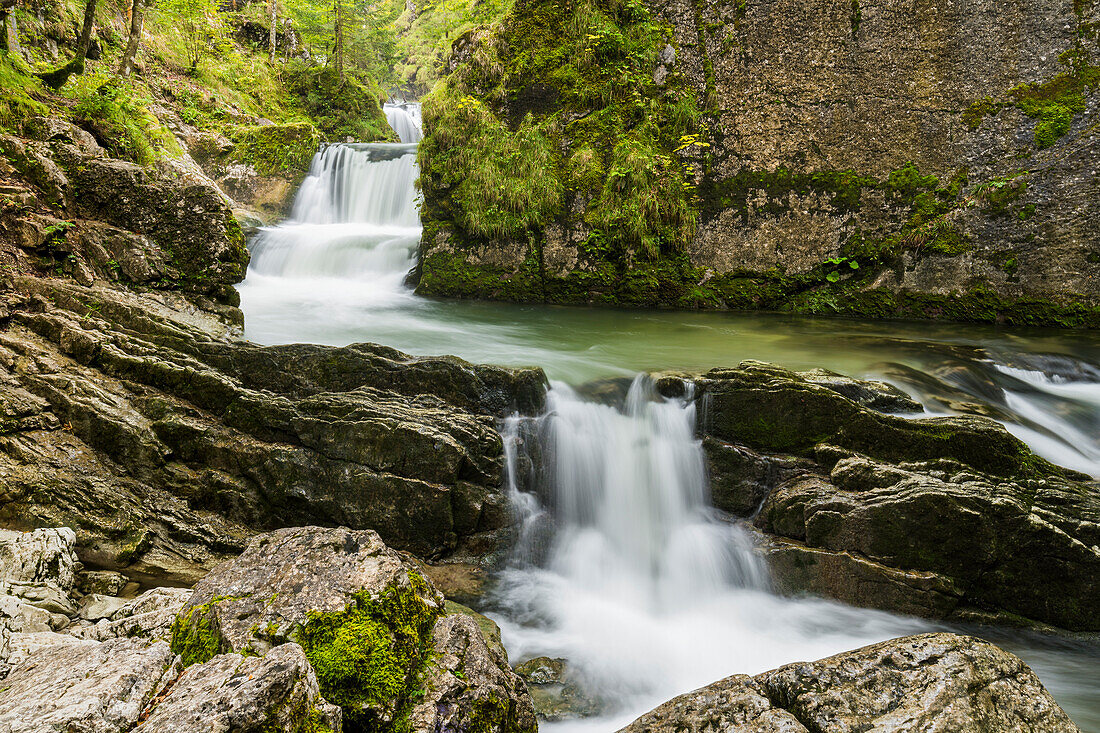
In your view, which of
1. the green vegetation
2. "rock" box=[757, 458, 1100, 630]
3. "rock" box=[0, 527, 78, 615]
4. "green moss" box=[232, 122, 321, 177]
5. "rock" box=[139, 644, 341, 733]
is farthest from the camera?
"green moss" box=[232, 122, 321, 177]

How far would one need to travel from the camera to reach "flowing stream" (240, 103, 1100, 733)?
3754 millimetres

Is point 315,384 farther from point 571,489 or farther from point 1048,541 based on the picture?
point 1048,541

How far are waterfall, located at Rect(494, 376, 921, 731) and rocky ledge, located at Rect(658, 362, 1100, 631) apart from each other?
25 cm

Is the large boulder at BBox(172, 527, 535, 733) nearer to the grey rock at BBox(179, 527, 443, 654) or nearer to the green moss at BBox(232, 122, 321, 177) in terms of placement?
the grey rock at BBox(179, 527, 443, 654)

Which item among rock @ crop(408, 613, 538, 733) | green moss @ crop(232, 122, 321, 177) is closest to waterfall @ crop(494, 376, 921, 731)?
rock @ crop(408, 613, 538, 733)

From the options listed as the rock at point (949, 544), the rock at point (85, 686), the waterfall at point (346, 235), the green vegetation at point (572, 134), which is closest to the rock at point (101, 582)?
the rock at point (85, 686)

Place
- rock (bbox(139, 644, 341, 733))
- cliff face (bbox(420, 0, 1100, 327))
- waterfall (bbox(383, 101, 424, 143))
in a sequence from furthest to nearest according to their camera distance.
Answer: waterfall (bbox(383, 101, 424, 143))
cliff face (bbox(420, 0, 1100, 327))
rock (bbox(139, 644, 341, 733))

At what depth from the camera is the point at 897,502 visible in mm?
4020

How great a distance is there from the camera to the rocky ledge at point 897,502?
3783mm

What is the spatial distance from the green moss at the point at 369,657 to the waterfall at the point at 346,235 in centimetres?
818

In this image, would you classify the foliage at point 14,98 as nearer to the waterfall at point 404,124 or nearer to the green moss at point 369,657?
the green moss at point 369,657

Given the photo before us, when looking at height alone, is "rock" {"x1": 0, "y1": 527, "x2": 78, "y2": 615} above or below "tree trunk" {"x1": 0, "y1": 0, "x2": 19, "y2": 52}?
below

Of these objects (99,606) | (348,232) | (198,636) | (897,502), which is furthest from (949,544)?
(348,232)

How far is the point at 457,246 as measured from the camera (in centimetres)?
1052
